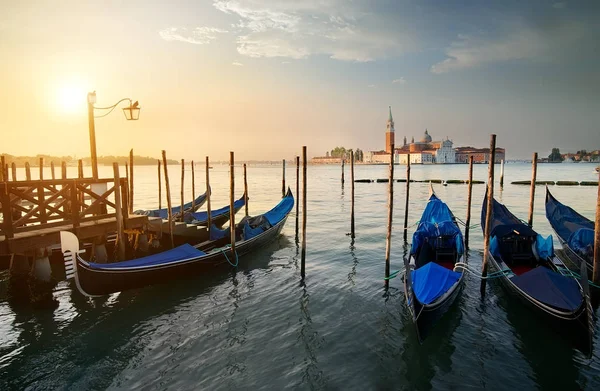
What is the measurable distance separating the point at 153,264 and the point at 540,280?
25.3 ft

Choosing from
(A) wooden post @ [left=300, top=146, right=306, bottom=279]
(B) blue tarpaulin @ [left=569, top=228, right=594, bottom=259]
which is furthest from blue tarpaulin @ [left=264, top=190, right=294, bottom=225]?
(B) blue tarpaulin @ [left=569, top=228, right=594, bottom=259]

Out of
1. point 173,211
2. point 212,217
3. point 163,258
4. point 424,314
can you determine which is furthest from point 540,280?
point 173,211

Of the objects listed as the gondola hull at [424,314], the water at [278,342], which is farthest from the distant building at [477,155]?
the gondola hull at [424,314]

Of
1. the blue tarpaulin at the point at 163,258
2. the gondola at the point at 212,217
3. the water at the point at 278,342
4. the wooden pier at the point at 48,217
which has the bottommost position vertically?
the water at the point at 278,342

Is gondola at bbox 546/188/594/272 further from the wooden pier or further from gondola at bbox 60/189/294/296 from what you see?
the wooden pier

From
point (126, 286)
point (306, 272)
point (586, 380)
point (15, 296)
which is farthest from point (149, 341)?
point (586, 380)

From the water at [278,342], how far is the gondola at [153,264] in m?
0.38

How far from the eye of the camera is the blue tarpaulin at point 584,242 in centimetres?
813

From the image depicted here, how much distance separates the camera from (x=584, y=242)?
839 cm

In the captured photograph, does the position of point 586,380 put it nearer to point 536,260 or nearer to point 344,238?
point 536,260

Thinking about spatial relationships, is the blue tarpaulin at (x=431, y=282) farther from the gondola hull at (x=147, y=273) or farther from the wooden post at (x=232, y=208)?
the gondola hull at (x=147, y=273)

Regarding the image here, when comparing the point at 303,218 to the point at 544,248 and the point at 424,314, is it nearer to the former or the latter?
the point at 424,314

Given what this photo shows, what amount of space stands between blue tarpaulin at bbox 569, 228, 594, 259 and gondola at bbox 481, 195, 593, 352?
2.78 feet

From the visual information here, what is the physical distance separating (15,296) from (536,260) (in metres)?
11.6
